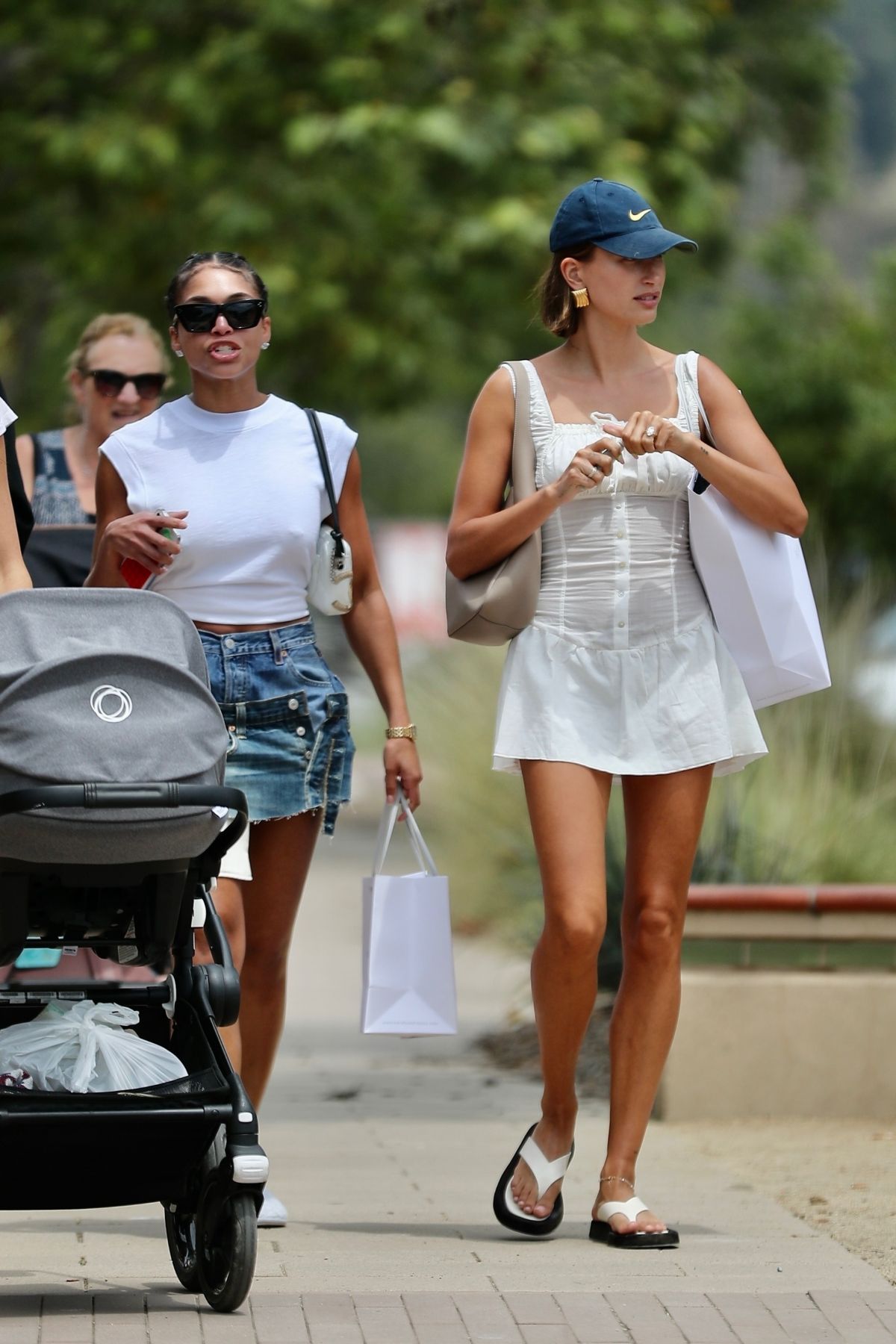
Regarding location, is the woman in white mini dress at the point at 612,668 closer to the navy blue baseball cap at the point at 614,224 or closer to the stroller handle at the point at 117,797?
the navy blue baseball cap at the point at 614,224

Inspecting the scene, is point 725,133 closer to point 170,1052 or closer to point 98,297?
point 98,297

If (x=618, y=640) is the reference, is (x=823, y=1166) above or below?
below

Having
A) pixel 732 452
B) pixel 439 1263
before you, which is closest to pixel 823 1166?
pixel 439 1263

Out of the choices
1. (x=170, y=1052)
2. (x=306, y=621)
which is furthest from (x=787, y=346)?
(x=170, y=1052)

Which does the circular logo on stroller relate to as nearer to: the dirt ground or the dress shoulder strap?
the dress shoulder strap

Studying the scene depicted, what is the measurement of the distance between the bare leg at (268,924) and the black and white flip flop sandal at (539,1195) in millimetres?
641

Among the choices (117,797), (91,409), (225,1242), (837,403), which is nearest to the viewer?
(117,797)

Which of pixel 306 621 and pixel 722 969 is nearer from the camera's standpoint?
pixel 306 621

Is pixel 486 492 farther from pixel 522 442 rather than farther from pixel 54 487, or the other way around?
pixel 54 487

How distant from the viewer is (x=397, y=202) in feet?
41.9

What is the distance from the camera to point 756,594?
15.7 ft

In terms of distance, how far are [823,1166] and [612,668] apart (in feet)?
5.45

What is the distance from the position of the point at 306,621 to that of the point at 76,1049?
127 cm

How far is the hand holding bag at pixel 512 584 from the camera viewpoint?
477 centimetres
